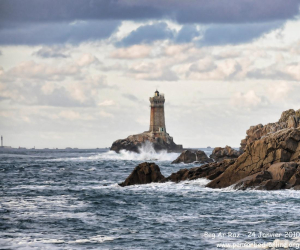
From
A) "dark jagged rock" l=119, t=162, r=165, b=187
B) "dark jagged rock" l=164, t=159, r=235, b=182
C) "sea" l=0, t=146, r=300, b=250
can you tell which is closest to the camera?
"sea" l=0, t=146, r=300, b=250

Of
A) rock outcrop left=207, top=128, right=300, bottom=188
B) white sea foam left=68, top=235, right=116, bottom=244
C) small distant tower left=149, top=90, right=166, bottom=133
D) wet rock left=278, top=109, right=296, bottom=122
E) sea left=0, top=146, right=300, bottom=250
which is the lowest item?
white sea foam left=68, top=235, right=116, bottom=244

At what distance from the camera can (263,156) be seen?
47.2 m

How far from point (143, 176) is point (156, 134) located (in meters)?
118

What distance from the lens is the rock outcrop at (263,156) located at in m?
46.7

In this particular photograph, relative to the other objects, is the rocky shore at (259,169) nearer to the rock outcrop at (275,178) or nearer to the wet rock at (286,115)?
the rock outcrop at (275,178)

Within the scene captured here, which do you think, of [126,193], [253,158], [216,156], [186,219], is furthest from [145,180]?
[216,156]

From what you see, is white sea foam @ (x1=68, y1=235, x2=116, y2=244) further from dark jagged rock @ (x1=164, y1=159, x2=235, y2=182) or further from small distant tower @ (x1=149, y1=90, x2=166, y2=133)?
small distant tower @ (x1=149, y1=90, x2=166, y2=133)

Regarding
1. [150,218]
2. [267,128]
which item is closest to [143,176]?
[150,218]

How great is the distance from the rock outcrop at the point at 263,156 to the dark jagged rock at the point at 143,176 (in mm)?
7139

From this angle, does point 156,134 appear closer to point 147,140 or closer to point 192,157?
point 147,140

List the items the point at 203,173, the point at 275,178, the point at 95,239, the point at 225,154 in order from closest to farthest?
the point at 95,239, the point at 275,178, the point at 203,173, the point at 225,154

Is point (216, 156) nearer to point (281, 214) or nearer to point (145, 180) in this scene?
point (145, 180)

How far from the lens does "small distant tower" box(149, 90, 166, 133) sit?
16962 centimetres

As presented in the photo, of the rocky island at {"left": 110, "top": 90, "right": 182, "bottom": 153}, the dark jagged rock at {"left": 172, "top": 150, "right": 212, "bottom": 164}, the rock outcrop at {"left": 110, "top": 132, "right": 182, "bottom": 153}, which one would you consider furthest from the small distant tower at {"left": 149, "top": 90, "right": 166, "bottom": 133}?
the dark jagged rock at {"left": 172, "top": 150, "right": 212, "bottom": 164}
